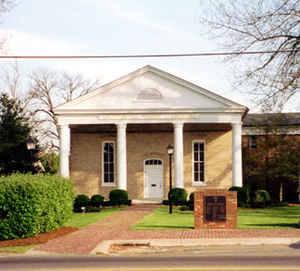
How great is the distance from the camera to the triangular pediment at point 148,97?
29922mm

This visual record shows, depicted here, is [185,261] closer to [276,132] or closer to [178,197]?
[178,197]

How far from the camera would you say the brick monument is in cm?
1739

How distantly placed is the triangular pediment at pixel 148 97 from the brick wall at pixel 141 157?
410cm

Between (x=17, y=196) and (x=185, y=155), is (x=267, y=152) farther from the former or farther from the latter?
(x=17, y=196)

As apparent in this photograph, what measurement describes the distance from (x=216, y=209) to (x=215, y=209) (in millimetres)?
38

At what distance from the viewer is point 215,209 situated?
17.5m

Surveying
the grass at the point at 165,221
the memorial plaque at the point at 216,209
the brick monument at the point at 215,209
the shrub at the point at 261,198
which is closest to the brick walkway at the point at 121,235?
the brick monument at the point at 215,209

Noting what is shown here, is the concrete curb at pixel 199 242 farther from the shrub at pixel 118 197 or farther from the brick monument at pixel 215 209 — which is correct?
the shrub at pixel 118 197

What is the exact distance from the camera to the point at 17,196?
15570 mm

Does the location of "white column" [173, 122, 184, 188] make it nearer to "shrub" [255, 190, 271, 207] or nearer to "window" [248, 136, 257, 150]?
"shrub" [255, 190, 271, 207]

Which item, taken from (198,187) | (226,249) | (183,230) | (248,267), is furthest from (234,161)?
(248,267)

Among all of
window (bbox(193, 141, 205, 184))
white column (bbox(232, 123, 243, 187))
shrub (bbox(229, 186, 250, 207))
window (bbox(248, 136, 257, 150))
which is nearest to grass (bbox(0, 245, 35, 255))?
shrub (bbox(229, 186, 250, 207))

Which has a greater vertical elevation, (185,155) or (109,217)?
(185,155)

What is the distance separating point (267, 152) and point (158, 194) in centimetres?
820
